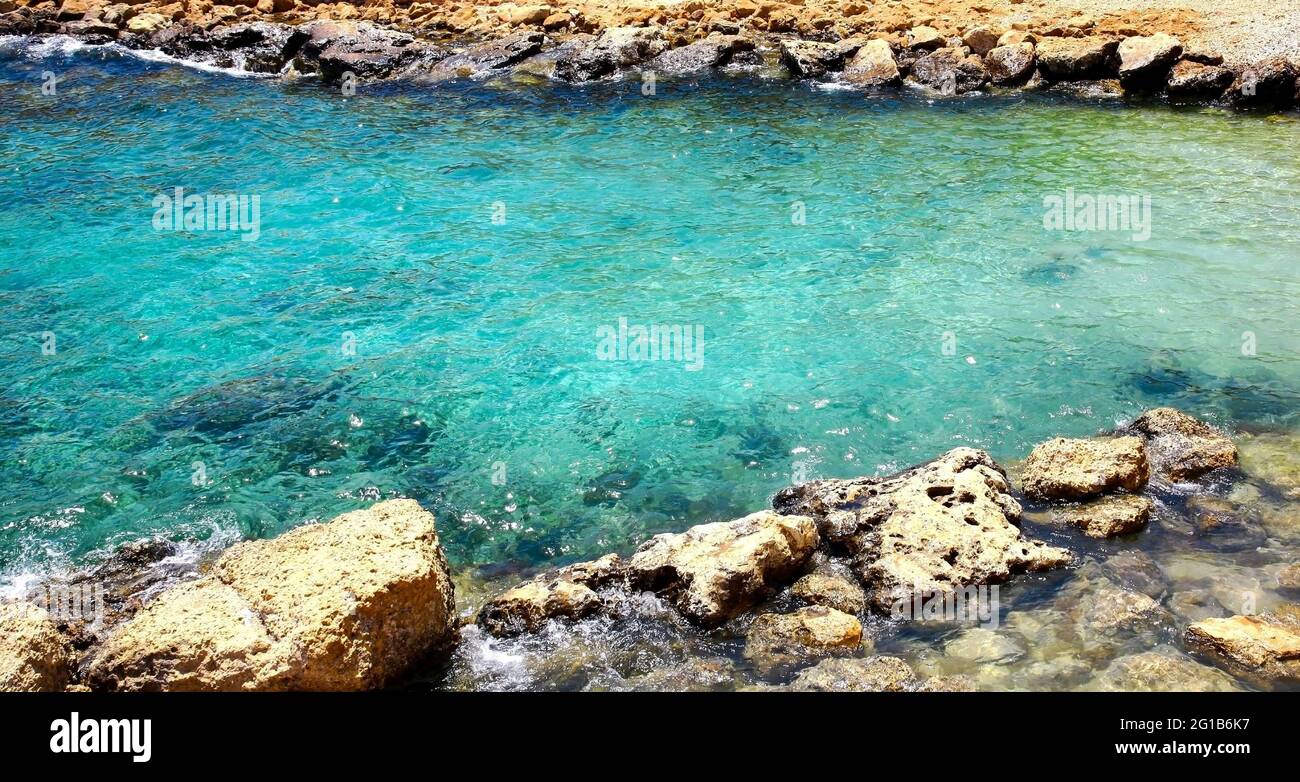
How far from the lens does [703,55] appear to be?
26.3 meters

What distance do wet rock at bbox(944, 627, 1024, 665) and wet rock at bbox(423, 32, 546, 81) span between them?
2212cm

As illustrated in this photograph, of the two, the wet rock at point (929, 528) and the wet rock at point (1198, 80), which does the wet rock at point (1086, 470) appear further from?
the wet rock at point (1198, 80)

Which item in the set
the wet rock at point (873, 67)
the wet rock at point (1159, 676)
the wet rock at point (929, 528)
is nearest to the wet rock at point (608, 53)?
the wet rock at point (873, 67)

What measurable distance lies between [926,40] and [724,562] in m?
20.4

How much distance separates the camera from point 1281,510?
30.6 feet

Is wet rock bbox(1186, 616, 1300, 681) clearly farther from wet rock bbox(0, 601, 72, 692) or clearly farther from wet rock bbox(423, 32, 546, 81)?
wet rock bbox(423, 32, 546, 81)

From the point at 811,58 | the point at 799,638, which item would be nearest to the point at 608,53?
the point at 811,58

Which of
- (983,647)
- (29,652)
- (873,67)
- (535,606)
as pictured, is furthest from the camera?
(873,67)

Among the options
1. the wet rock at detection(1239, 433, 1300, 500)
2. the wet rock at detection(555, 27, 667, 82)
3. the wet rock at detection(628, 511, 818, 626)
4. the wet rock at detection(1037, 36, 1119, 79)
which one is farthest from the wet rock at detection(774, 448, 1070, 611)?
the wet rock at detection(555, 27, 667, 82)

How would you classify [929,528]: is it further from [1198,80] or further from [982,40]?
[982,40]

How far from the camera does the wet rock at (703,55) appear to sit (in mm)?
26198
